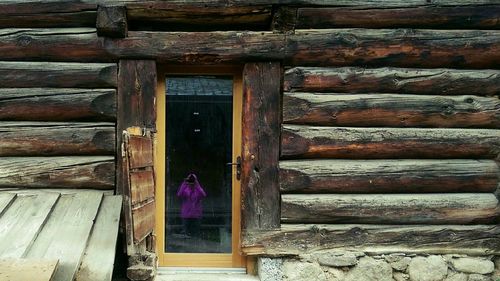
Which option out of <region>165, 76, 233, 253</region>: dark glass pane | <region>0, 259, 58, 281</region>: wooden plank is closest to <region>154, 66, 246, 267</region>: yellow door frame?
<region>165, 76, 233, 253</region>: dark glass pane

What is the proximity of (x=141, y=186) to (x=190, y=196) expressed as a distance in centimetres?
86

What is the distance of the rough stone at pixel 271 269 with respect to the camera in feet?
14.6

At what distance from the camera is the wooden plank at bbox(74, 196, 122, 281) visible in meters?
3.46

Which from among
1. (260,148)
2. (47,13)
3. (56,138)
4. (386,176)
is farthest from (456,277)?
(47,13)

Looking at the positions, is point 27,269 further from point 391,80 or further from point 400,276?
point 391,80

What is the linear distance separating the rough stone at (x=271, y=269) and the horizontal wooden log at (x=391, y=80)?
5.24 feet

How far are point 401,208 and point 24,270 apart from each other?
3200mm

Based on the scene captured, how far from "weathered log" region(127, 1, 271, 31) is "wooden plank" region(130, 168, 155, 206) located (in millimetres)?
1439

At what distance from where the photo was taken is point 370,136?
15.0 ft

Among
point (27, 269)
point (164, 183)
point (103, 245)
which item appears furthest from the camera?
point (164, 183)

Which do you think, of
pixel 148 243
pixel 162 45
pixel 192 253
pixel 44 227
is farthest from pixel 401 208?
pixel 44 227

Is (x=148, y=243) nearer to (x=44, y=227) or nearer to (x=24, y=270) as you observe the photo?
(x=44, y=227)

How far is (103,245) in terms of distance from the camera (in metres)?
3.72

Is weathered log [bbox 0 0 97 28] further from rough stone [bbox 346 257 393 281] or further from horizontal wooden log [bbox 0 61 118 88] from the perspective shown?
rough stone [bbox 346 257 393 281]
